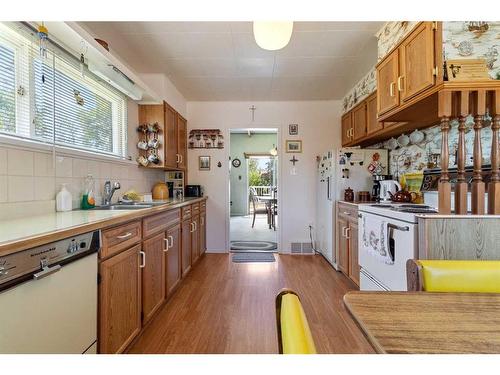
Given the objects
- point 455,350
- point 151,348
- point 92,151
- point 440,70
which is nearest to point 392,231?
point 440,70

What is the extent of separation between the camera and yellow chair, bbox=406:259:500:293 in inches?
36.0

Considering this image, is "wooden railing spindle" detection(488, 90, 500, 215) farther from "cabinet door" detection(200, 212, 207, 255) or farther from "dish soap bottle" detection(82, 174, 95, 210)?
"cabinet door" detection(200, 212, 207, 255)

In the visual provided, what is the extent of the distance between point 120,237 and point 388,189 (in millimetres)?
2608

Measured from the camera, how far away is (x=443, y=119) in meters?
1.61

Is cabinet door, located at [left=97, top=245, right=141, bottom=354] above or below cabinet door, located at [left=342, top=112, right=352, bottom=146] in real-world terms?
below

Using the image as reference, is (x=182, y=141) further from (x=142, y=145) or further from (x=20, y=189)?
(x=20, y=189)

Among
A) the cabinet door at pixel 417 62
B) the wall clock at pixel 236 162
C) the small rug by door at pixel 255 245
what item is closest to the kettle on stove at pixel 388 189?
the cabinet door at pixel 417 62

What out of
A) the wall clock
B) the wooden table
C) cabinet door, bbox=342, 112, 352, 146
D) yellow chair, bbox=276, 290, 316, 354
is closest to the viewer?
yellow chair, bbox=276, 290, 316, 354

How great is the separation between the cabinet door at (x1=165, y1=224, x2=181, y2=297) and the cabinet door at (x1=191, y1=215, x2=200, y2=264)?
620 millimetres

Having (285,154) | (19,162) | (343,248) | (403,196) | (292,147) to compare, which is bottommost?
(343,248)

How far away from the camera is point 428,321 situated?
66 centimetres

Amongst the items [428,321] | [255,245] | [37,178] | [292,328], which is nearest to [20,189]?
[37,178]

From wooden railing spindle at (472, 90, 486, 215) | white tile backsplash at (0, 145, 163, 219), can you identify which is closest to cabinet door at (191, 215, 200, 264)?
white tile backsplash at (0, 145, 163, 219)

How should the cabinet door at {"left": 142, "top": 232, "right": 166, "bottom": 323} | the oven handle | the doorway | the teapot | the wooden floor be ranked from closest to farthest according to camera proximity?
the oven handle
the wooden floor
the cabinet door at {"left": 142, "top": 232, "right": 166, "bottom": 323}
the teapot
the doorway
